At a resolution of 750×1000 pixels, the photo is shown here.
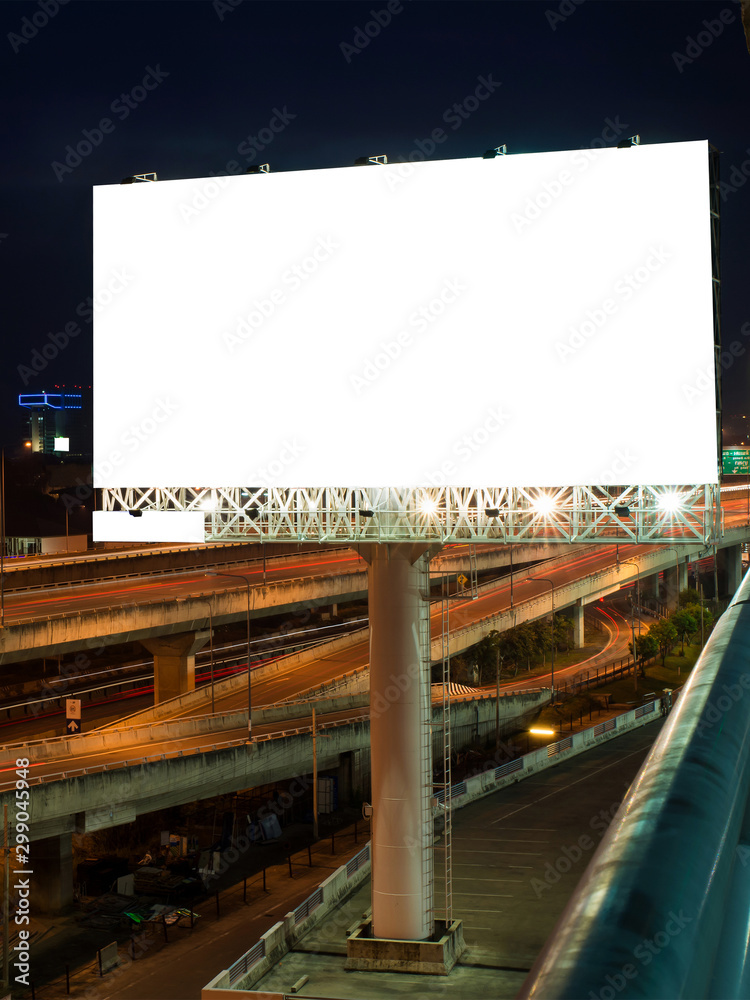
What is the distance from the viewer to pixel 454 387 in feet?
58.6

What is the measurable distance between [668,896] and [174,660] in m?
44.9

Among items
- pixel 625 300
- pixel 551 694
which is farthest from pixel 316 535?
pixel 551 694

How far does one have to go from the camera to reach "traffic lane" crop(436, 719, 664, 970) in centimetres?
2156

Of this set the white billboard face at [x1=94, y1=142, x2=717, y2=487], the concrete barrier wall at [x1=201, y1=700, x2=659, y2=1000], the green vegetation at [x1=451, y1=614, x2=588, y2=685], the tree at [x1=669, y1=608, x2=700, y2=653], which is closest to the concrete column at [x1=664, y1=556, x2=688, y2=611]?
the tree at [x1=669, y1=608, x2=700, y2=653]

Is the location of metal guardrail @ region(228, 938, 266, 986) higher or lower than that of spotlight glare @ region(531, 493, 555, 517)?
lower

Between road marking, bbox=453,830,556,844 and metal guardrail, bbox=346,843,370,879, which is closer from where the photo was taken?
metal guardrail, bbox=346,843,370,879

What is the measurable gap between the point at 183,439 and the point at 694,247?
9588 millimetres

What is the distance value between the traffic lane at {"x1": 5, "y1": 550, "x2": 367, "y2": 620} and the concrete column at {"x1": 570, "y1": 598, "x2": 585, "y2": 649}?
15.9m

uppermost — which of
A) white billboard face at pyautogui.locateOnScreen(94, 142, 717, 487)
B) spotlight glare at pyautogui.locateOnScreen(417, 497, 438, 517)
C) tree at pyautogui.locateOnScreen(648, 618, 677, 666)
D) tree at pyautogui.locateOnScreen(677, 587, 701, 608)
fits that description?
white billboard face at pyautogui.locateOnScreen(94, 142, 717, 487)

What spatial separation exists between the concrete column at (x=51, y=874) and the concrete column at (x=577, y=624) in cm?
4332

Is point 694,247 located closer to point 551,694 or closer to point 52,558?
point 551,694

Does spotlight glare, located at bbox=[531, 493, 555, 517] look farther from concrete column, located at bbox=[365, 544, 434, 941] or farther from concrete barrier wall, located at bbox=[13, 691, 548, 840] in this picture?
concrete barrier wall, located at bbox=[13, 691, 548, 840]

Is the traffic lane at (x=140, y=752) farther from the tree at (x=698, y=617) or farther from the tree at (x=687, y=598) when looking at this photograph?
the tree at (x=687, y=598)

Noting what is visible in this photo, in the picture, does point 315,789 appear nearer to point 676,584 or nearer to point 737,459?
point 676,584
